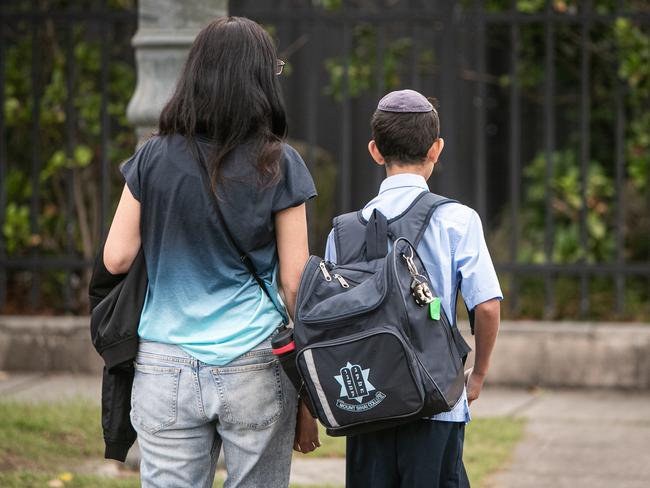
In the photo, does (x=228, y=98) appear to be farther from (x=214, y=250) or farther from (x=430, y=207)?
(x=430, y=207)

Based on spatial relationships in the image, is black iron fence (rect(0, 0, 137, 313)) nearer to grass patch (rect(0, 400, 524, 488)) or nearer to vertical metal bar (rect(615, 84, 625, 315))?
grass patch (rect(0, 400, 524, 488))

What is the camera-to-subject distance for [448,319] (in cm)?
289

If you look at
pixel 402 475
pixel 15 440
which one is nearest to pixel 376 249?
pixel 402 475

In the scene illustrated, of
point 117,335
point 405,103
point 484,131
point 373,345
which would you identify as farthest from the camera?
point 484,131

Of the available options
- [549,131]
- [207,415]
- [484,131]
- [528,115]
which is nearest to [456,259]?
[207,415]

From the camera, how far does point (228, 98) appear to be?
8.95 feet

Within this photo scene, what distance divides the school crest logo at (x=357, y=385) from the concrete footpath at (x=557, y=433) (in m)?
2.13

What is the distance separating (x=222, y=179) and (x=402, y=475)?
0.94 m

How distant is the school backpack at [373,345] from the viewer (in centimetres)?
270

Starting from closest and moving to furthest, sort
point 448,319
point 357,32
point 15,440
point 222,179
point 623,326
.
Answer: point 222,179 → point 448,319 → point 15,440 → point 623,326 → point 357,32

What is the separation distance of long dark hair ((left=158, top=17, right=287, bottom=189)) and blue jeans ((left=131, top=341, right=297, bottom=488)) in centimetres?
47

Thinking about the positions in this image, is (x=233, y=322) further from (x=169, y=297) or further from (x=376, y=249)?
(x=376, y=249)

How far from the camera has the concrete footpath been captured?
4.84 m

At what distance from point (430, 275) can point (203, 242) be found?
616 mm
